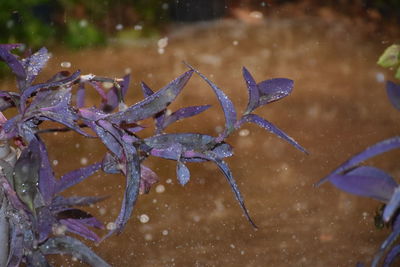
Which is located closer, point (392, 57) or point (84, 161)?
point (392, 57)

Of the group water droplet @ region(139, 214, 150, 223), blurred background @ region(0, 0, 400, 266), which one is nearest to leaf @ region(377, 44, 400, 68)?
blurred background @ region(0, 0, 400, 266)

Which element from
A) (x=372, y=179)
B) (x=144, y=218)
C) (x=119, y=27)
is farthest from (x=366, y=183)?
(x=119, y=27)

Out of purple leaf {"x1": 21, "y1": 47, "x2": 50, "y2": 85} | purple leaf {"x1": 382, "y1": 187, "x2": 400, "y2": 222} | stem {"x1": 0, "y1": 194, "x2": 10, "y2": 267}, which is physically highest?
purple leaf {"x1": 382, "y1": 187, "x2": 400, "y2": 222}

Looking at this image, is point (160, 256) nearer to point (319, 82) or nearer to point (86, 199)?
point (86, 199)

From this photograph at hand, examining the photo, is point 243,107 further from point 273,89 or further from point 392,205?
point 392,205

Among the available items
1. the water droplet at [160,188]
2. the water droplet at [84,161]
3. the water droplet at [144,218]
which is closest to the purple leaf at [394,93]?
the water droplet at [144,218]

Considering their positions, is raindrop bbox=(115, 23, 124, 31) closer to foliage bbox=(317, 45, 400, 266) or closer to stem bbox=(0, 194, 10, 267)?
stem bbox=(0, 194, 10, 267)
